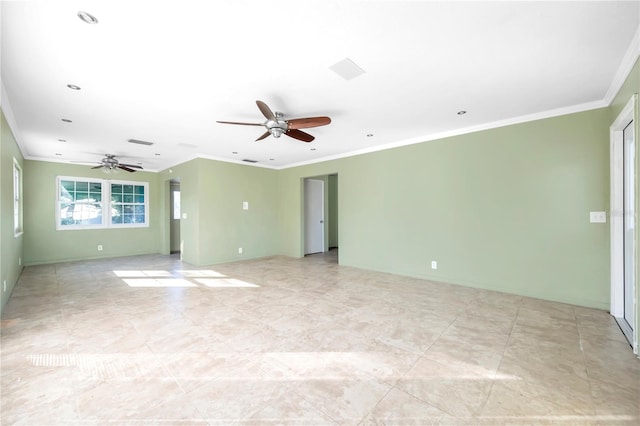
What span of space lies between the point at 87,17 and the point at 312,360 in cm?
296

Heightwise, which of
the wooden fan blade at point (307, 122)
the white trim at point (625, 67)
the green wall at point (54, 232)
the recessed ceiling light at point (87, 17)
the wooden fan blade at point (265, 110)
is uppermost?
the recessed ceiling light at point (87, 17)

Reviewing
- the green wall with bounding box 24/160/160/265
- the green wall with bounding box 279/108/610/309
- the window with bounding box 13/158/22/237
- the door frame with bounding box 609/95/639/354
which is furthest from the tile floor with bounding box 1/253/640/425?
the green wall with bounding box 24/160/160/265

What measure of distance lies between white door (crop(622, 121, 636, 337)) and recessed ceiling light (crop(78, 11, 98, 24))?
190 inches

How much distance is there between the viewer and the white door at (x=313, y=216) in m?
7.62

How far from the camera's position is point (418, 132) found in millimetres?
4426

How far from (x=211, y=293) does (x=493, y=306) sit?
3.85 metres

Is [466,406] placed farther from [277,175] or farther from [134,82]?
[277,175]

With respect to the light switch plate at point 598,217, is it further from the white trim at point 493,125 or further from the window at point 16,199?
the window at point 16,199

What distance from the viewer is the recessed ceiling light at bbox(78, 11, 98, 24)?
Answer: 1794 millimetres

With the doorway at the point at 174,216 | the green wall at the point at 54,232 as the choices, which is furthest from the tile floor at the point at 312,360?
the doorway at the point at 174,216

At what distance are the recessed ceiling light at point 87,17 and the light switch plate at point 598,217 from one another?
5.26 meters

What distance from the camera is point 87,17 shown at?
182 centimetres

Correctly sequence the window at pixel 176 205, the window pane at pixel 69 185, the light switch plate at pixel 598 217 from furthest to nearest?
the window at pixel 176 205
the window pane at pixel 69 185
the light switch plate at pixel 598 217

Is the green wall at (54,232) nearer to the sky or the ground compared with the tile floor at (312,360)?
nearer to the sky
